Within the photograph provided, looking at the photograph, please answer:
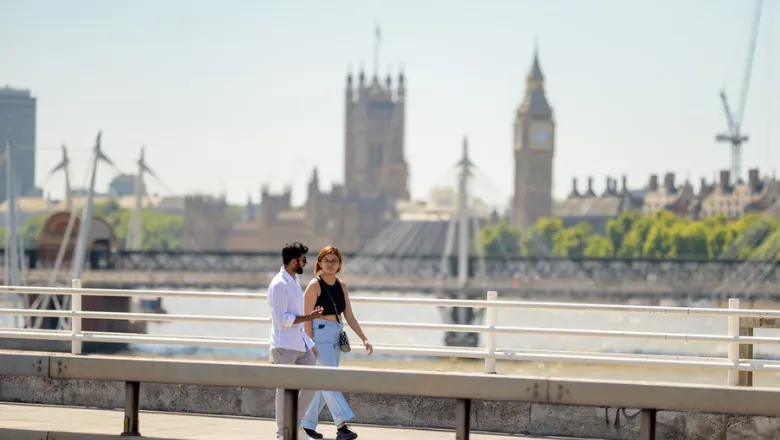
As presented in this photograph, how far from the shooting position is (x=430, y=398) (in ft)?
46.0

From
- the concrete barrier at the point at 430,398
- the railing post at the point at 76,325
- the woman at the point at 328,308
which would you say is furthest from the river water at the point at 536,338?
the woman at the point at 328,308

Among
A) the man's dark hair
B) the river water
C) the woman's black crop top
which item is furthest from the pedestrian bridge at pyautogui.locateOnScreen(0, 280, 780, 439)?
the river water

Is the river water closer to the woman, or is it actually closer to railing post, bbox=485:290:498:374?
railing post, bbox=485:290:498:374

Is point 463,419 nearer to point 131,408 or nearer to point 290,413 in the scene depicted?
point 290,413

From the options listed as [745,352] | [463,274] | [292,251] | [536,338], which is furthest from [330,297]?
[463,274]

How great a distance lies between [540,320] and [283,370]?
121 meters

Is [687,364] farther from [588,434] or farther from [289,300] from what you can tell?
[289,300]

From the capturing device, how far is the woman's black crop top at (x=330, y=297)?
12352 millimetres

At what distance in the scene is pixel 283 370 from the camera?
35.2 feet

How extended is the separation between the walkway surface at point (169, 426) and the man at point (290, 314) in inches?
31.7

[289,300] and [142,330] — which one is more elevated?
[289,300]

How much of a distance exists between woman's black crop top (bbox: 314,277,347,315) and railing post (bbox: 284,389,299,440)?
4.84 ft

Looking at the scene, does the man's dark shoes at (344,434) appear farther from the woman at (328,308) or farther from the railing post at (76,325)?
the railing post at (76,325)

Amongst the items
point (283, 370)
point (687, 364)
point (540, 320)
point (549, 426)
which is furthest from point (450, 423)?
point (540, 320)
